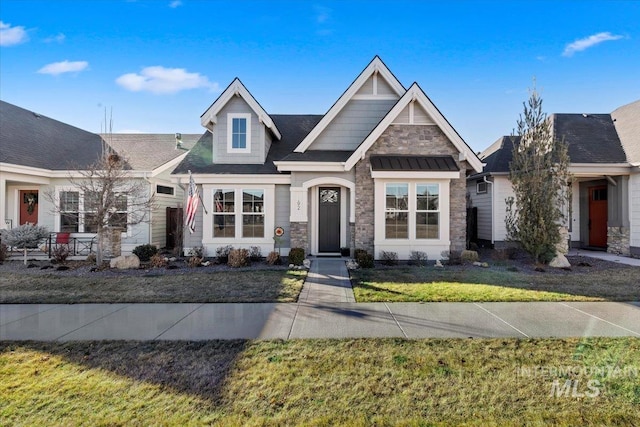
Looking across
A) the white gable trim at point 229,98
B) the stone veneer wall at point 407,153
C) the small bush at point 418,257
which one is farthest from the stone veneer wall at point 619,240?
the white gable trim at point 229,98

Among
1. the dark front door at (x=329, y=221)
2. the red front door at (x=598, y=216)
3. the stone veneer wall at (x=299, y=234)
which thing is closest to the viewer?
the stone veneer wall at (x=299, y=234)

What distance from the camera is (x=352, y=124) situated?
1344 cm

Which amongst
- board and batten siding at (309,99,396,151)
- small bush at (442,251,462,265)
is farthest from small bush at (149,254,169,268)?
small bush at (442,251,462,265)

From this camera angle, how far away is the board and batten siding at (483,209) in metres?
15.4

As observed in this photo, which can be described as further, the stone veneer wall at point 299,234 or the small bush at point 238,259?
the stone veneer wall at point 299,234

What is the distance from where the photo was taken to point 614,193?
14.0 metres

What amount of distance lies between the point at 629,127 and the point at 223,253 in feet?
61.3

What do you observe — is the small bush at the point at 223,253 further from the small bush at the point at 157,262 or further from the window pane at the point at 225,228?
the small bush at the point at 157,262

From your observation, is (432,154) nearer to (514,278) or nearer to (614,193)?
(514,278)

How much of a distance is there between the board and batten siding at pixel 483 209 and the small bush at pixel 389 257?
611cm

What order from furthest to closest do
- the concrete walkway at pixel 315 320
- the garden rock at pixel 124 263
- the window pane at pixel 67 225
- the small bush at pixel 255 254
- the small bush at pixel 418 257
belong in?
the window pane at pixel 67 225, the small bush at pixel 255 254, the small bush at pixel 418 257, the garden rock at pixel 124 263, the concrete walkway at pixel 315 320

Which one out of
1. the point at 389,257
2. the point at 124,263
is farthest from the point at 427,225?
the point at 124,263

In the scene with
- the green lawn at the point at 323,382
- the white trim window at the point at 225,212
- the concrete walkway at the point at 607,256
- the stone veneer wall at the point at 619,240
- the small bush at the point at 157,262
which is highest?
the white trim window at the point at 225,212

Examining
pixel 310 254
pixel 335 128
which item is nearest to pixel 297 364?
pixel 310 254
